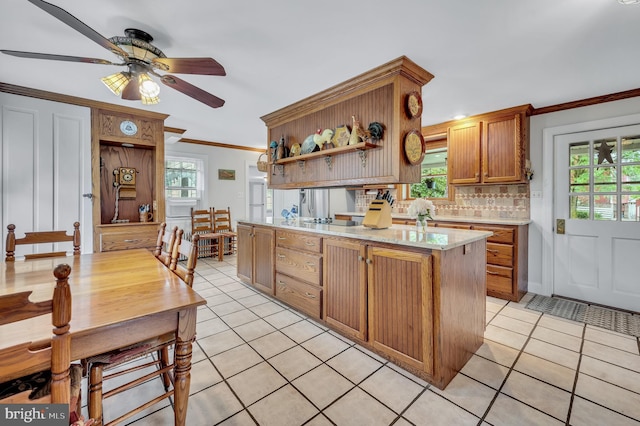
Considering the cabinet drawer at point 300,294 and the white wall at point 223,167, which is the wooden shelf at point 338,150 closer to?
the cabinet drawer at point 300,294

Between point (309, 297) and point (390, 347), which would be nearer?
point (390, 347)

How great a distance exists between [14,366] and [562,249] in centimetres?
464

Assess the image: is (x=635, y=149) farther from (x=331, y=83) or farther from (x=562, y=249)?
(x=331, y=83)

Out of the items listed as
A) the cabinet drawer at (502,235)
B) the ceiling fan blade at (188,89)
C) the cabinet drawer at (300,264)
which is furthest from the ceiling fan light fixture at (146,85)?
the cabinet drawer at (502,235)

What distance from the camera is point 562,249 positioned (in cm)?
341

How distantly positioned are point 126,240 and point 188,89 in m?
2.44

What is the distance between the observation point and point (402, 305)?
1930mm

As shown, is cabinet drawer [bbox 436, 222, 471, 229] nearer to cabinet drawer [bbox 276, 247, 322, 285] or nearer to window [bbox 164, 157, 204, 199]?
cabinet drawer [bbox 276, 247, 322, 285]

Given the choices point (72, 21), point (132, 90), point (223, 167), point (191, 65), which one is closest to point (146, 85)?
point (132, 90)

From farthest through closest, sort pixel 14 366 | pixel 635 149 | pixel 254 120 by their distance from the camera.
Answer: pixel 254 120 → pixel 635 149 → pixel 14 366

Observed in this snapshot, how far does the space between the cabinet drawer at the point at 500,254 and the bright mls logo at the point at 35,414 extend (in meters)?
3.87

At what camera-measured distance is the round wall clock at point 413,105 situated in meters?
2.47

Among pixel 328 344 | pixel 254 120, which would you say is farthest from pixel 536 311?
pixel 254 120

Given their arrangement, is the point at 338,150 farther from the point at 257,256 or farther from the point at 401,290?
the point at 257,256
